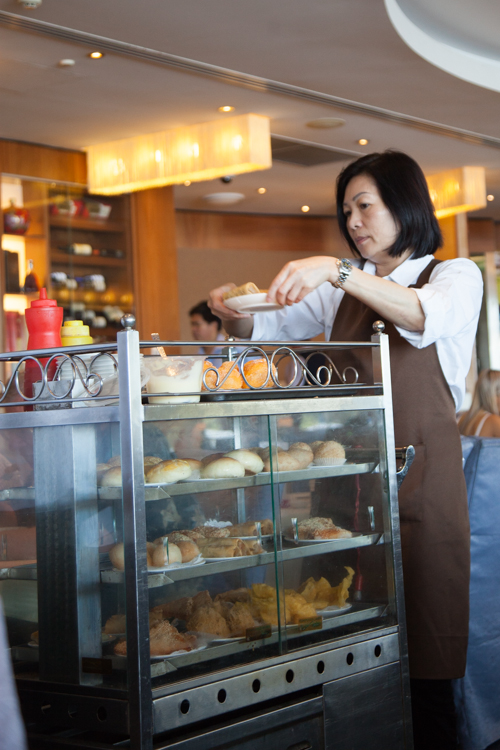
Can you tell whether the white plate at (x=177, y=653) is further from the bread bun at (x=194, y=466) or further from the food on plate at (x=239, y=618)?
the bread bun at (x=194, y=466)

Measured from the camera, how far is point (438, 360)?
6.29 ft

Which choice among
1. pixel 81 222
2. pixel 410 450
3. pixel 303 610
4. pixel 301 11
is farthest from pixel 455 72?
pixel 303 610

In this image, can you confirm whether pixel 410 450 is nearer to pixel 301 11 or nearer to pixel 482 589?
pixel 482 589

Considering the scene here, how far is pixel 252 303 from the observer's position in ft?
5.50

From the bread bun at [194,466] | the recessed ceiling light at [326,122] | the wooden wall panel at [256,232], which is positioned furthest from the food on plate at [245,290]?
the wooden wall panel at [256,232]

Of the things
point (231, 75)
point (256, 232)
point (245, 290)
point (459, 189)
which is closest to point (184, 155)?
point (231, 75)

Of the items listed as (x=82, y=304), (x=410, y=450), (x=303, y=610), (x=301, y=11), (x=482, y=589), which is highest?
(x=301, y=11)

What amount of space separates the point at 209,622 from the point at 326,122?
16.5 feet

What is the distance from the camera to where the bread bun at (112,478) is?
52.7 inches

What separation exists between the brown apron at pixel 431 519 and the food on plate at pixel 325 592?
0.28 meters

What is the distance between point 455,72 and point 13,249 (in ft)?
10.4

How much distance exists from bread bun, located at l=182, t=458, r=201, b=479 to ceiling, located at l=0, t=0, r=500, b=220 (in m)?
3.11

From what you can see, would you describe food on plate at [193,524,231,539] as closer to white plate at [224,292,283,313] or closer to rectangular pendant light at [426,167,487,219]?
white plate at [224,292,283,313]

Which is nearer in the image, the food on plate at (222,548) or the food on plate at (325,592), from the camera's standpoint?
the food on plate at (222,548)
